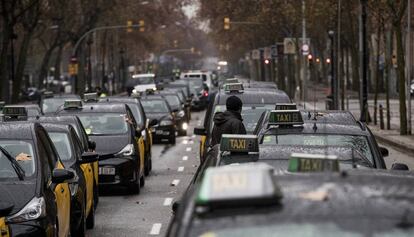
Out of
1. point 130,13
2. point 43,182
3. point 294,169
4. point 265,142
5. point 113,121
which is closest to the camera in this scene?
point 294,169

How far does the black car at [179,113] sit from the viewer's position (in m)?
37.8

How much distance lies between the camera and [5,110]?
1658cm

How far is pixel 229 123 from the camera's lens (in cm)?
1468

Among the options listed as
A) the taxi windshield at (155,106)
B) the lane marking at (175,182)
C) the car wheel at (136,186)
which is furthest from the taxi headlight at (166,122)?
the car wheel at (136,186)

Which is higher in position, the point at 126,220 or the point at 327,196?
the point at 327,196

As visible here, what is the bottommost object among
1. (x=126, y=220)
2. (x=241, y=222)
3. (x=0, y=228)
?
(x=126, y=220)

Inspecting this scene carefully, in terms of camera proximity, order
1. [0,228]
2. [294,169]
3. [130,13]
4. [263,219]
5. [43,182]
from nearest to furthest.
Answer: [263,219] → [294,169] → [0,228] → [43,182] → [130,13]

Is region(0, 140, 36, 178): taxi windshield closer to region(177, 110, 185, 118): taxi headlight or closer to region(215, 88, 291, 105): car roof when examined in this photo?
region(215, 88, 291, 105): car roof

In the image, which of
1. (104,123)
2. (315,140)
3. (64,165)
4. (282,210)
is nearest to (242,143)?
(315,140)

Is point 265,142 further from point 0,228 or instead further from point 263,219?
point 263,219

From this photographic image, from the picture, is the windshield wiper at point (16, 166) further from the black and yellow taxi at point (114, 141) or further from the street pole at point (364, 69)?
the street pole at point (364, 69)

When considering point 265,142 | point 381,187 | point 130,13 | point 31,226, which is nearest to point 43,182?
point 31,226

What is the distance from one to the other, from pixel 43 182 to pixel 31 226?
79cm

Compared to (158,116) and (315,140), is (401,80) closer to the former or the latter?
(158,116)
